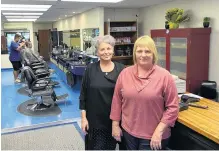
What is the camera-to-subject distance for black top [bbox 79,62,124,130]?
1.91 metres

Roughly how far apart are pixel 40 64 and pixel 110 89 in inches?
219

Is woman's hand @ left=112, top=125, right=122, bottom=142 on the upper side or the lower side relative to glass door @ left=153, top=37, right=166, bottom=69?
lower

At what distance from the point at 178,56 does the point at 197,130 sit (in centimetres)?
309

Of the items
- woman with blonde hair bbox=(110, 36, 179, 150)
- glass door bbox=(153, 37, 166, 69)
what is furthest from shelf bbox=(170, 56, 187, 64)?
woman with blonde hair bbox=(110, 36, 179, 150)

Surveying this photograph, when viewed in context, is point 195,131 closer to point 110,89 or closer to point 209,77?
point 110,89

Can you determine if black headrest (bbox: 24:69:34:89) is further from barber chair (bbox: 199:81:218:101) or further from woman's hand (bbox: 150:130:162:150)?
woman's hand (bbox: 150:130:162:150)

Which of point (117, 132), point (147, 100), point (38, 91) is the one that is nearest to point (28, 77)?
point (38, 91)

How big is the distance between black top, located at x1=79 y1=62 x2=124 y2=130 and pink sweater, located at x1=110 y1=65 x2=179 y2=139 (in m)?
0.17

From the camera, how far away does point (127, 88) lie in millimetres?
1708

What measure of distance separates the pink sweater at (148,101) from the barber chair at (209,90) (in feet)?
8.50

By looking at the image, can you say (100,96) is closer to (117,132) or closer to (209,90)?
(117,132)

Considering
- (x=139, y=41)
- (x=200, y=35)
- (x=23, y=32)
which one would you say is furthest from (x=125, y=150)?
(x=23, y=32)

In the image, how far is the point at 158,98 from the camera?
1.63 meters

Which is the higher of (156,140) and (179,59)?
(179,59)
